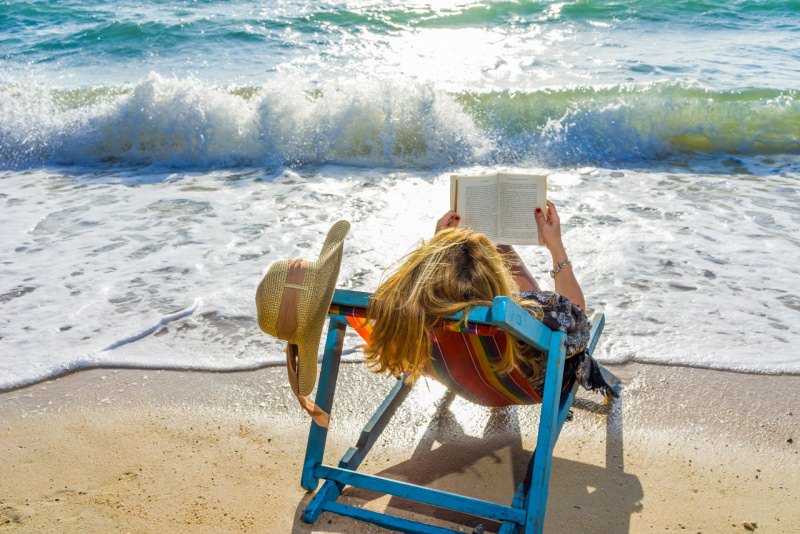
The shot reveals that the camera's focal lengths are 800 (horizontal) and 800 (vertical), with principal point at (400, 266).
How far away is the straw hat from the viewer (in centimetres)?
235

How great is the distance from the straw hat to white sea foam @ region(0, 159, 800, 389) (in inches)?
66.8

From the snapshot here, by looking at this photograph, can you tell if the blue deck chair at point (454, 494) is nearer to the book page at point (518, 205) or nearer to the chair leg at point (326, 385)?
the chair leg at point (326, 385)

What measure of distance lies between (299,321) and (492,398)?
90 cm

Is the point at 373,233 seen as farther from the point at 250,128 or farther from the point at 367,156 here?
the point at 250,128

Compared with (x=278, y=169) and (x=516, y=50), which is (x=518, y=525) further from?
(x=516, y=50)

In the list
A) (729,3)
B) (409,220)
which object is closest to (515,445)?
(409,220)

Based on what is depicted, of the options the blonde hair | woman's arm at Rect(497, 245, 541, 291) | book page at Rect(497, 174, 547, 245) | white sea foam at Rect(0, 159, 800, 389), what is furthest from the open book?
white sea foam at Rect(0, 159, 800, 389)

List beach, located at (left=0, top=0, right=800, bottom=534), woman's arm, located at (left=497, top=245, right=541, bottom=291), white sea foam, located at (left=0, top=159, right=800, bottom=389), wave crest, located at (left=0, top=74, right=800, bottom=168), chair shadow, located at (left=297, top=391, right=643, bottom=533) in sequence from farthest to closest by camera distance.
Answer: wave crest, located at (left=0, top=74, right=800, bottom=168) < white sea foam, located at (left=0, top=159, right=800, bottom=389) < woman's arm, located at (left=497, top=245, right=541, bottom=291) < beach, located at (left=0, top=0, right=800, bottom=534) < chair shadow, located at (left=297, top=391, right=643, bottom=533)

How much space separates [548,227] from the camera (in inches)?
124

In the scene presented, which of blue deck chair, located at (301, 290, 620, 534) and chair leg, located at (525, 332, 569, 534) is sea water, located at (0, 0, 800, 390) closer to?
blue deck chair, located at (301, 290, 620, 534)

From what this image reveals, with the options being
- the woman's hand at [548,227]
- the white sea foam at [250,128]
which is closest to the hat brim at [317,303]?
the woman's hand at [548,227]

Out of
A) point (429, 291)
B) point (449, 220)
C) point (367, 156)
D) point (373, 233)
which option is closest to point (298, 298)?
point (429, 291)

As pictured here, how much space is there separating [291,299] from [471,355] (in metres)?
0.65

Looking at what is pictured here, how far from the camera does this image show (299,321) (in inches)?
92.7
